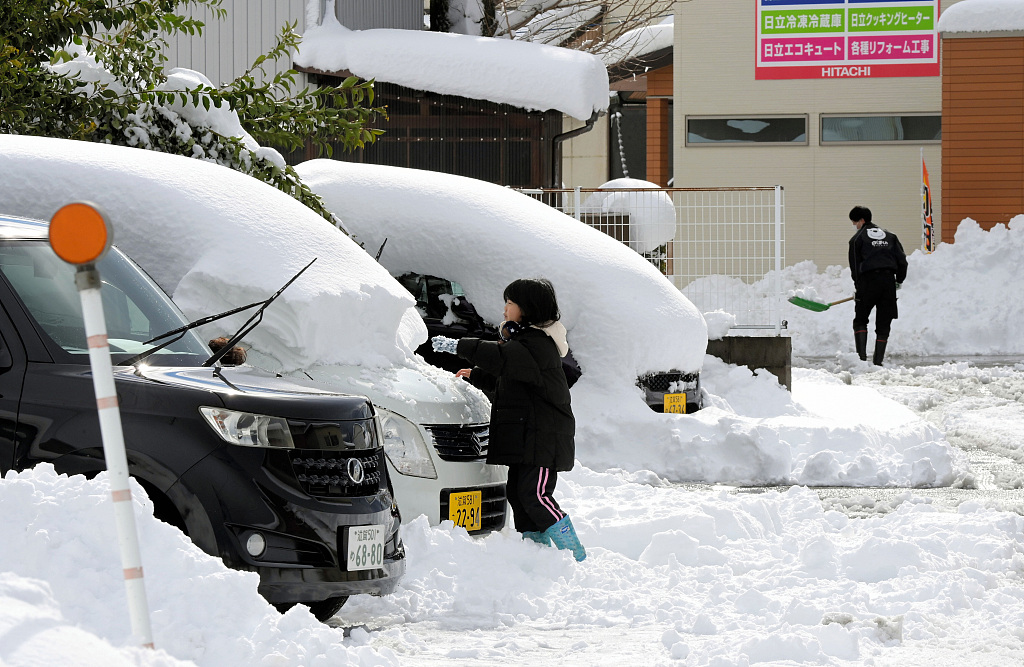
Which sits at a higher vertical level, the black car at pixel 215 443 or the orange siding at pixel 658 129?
the orange siding at pixel 658 129

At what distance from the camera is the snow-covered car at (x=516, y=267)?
8.83m

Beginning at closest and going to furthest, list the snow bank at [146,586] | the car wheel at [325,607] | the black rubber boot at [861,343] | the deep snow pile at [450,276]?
the snow bank at [146,586], the car wheel at [325,607], the deep snow pile at [450,276], the black rubber boot at [861,343]

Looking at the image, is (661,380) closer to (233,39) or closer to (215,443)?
(215,443)

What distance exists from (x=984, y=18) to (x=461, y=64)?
990cm

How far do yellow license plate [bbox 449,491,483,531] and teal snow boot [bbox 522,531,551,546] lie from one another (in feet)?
0.96

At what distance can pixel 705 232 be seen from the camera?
13.1 metres

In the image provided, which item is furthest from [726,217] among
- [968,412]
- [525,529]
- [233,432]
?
[233,432]

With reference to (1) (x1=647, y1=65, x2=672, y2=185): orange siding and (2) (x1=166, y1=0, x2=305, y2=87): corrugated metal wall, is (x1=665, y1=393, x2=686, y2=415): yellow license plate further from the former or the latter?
(1) (x1=647, y1=65, x2=672, y2=185): orange siding

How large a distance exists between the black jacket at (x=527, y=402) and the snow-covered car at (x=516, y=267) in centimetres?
253

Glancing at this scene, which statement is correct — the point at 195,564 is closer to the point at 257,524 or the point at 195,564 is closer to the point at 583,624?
the point at 257,524

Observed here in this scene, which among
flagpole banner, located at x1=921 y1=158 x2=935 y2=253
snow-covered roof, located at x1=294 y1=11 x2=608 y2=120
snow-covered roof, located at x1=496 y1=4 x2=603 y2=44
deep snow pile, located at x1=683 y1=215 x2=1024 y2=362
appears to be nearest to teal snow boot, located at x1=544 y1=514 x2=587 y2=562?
snow-covered roof, located at x1=294 y1=11 x2=608 y2=120

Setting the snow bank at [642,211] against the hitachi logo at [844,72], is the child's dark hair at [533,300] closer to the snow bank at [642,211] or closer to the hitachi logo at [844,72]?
the snow bank at [642,211]

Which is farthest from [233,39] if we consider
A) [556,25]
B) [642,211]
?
[556,25]

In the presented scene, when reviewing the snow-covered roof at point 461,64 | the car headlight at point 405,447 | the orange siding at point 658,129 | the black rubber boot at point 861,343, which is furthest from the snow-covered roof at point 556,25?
the car headlight at point 405,447
